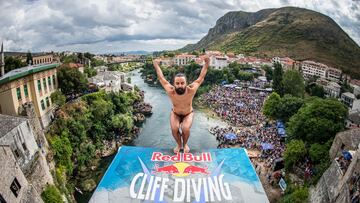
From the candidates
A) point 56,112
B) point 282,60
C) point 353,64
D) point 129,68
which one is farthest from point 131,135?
point 353,64

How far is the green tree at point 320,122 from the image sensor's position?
25.3 meters

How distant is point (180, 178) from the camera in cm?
895

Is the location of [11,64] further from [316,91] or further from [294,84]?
[316,91]

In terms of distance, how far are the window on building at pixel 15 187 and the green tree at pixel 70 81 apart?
21.0 m

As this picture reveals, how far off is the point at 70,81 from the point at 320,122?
27522 mm


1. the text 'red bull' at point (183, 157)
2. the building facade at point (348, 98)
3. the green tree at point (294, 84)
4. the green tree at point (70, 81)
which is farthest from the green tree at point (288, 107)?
the text 'red bull' at point (183, 157)

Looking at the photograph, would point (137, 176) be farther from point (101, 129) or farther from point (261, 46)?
point (261, 46)

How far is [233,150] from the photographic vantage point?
34.1ft

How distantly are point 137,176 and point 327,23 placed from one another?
532 feet

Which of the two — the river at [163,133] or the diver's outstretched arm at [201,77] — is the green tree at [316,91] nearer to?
the river at [163,133]

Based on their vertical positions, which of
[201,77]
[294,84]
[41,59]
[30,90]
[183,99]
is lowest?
[294,84]

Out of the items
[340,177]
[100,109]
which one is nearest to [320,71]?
[100,109]

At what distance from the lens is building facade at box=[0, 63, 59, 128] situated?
885 inches

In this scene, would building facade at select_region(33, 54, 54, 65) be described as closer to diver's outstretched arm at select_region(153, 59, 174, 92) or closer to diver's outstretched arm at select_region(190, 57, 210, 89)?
diver's outstretched arm at select_region(153, 59, 174, 92)
